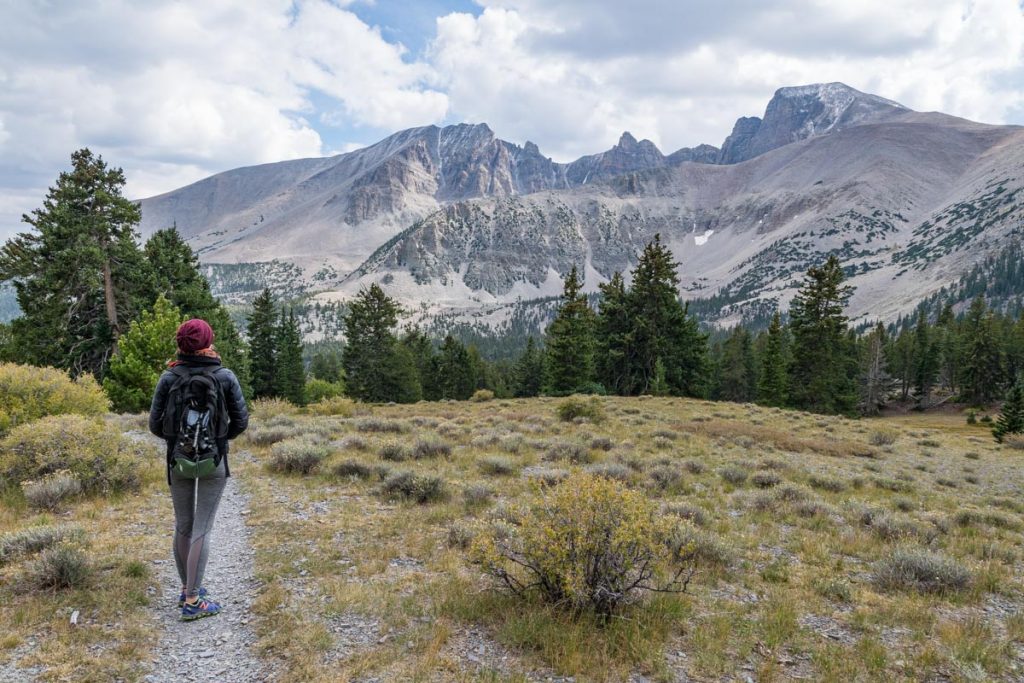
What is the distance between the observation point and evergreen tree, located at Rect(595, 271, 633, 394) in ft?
154

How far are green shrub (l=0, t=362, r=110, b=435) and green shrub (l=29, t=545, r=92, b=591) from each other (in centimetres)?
823

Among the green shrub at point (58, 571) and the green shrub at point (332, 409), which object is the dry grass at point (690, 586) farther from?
the green shrub at point (332, 409)

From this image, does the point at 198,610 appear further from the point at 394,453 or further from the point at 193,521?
the point at 394,453

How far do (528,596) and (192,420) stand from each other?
14.9 feet

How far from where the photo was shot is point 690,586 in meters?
6.95

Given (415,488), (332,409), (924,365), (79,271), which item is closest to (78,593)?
(415,488)

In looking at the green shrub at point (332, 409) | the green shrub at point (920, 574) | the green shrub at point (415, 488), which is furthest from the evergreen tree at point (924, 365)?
the green shrub at point (415, 488)

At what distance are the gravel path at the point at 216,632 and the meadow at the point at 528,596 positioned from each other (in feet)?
0.53

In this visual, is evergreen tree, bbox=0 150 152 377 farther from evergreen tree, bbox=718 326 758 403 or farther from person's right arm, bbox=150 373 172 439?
evergreen tree, bbox=718 326 758 403

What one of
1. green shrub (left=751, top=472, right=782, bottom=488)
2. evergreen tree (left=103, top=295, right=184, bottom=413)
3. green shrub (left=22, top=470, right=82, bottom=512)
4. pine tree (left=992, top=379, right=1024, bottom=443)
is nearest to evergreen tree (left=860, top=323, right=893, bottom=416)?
pine tree (left=992, top=379, right=1024, bottom=443)

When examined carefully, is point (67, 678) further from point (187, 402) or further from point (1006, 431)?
point (1006, 431)

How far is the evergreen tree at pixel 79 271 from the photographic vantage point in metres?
26.1

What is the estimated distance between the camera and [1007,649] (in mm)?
5496

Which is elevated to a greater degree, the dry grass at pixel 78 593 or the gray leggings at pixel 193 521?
the gray leggings at pixel 193 521
